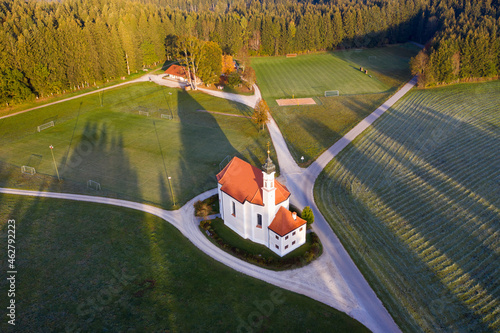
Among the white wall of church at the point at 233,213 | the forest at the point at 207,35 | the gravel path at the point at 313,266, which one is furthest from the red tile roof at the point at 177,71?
the white wall of church at the point at 233,213

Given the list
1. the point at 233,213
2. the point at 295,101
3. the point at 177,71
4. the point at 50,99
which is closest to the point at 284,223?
the point at 233,213

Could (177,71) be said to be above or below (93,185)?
above

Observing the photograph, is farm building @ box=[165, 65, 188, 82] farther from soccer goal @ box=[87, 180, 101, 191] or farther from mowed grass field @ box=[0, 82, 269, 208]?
soccer goal @ box=[87, 180, 101, 191]

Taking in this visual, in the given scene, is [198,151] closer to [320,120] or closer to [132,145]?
[132,145]

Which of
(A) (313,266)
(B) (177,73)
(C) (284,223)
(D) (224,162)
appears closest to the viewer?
(A) (313,266)

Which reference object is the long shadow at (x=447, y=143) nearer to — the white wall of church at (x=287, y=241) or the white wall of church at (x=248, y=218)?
the white wall of church at (x=287, y=241)

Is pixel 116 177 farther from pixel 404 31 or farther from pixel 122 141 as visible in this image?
pixel 404 31

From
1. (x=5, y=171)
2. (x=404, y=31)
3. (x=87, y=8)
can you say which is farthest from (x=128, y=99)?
(x=404, y=31)
